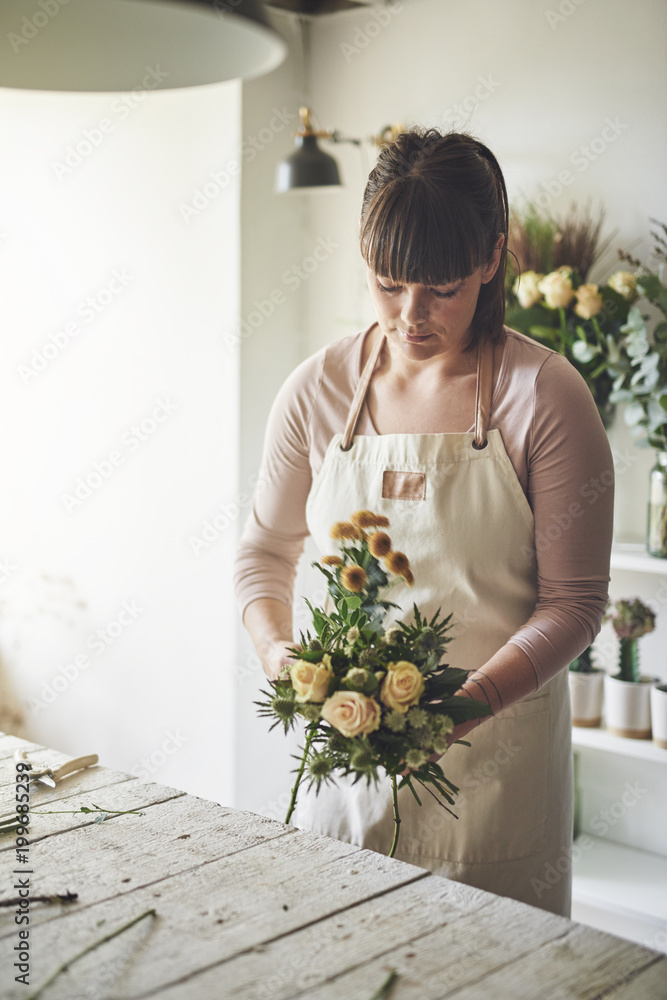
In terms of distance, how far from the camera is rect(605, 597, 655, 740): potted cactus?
250 cm

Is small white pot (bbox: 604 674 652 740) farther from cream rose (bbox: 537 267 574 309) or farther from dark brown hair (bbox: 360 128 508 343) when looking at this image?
dark brown hair (bbox: 360 128 508 343)

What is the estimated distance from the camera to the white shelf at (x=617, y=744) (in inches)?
97.0

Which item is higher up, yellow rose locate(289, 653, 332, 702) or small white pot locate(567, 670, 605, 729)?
yellow rose locate(289, 653, 332, 702)

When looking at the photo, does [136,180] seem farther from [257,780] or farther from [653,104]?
[257,780]

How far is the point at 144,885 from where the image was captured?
1125 millimetres

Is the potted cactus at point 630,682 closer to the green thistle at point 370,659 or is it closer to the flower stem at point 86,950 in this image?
the green thistle at point 370,659

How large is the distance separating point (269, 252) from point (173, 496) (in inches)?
35.8

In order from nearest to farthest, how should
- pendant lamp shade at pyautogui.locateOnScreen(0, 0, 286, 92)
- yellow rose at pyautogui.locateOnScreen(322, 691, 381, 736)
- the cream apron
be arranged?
1. pendant lamp shade at pyautogui.locateOnScreen(0, 0, 286, 92)
2. yellow rose at pyautogui.locateOnScreen(322, 691, 381, 736)
3. the cream apron

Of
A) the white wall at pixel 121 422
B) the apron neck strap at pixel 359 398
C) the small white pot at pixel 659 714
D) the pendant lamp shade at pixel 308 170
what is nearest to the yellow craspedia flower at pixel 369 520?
the apron neck strap at pixel 359 398

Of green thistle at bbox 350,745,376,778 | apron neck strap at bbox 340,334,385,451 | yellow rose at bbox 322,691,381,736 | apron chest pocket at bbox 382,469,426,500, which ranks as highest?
apron neck strap at bbox 340,334,385,451

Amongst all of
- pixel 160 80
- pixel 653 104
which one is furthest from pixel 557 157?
pixel 160 80

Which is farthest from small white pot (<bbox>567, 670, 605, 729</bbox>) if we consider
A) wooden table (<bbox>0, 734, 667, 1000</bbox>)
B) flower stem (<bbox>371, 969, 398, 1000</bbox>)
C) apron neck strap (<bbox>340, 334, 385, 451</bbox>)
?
flower stem (<bbox>371, 969, 398, 1000</bbox>)

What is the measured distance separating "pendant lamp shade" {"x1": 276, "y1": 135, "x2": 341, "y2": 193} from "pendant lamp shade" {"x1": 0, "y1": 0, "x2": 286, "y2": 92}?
1838 mm

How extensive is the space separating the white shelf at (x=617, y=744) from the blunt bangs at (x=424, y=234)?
5.04 feet
